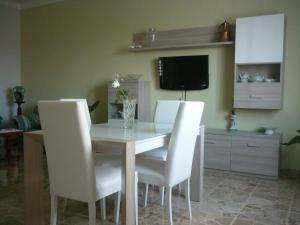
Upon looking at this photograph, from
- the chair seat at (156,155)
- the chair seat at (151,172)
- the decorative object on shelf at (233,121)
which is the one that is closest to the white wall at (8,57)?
the chair seat at (156,155)

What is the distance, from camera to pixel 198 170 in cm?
303

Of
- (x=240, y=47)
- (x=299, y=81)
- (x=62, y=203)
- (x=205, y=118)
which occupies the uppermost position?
(x=240, y=47)

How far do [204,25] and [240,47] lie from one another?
0.78m

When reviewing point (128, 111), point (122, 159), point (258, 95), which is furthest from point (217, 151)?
point (122, 159)

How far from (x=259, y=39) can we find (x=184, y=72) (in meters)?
1.21

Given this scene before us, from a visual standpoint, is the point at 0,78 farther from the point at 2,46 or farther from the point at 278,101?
the point at 278,101

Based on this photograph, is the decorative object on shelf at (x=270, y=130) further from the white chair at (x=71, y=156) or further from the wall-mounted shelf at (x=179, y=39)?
the white chair at (x=71, y=156)

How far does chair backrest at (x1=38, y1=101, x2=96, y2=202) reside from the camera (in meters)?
1.93

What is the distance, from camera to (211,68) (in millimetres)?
4617

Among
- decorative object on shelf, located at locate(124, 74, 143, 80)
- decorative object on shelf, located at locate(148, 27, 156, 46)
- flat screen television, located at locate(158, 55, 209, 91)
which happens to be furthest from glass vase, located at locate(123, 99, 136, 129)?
decorative object on shelf, located at locate(148, 27, 156, 46)

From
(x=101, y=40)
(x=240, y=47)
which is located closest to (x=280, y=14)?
(x=240, y=47)

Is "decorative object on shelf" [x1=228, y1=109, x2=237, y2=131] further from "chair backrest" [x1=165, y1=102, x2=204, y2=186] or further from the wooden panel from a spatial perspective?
"chair backrest" [x1=165, y1=102, x2=204, y2=186]

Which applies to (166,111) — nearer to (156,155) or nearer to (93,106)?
(156,155)

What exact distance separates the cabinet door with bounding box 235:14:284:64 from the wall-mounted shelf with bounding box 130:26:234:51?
22cm
